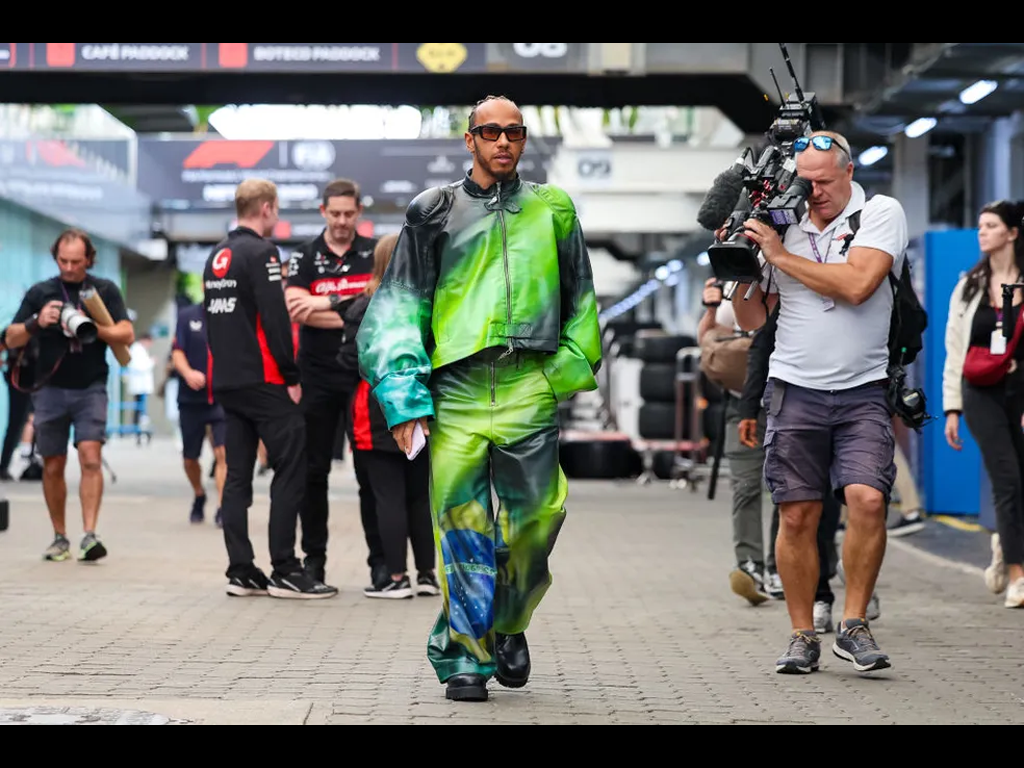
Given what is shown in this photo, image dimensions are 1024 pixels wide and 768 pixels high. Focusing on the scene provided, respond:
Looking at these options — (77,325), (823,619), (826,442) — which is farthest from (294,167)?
(826,442)

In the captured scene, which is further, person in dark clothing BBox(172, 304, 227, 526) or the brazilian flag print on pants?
person in dark clothing BBox(172, 304, 227, 526)

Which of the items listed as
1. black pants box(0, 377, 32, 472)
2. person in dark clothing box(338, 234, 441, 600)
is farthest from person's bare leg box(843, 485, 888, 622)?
black pants box(0, 377, 32, 472)

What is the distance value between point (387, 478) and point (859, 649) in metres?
3.38

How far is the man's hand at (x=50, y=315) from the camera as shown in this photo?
438 inches

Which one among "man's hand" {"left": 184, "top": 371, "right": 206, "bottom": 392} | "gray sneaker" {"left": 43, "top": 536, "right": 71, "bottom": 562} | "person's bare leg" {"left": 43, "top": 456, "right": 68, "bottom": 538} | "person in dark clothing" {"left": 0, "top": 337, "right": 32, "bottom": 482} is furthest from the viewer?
"person in dark clothing" {"left": 0, "top": 337, "right": 32, "bottom": 482}

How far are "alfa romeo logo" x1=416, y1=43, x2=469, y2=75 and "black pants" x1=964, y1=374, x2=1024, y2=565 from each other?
7.92 meters

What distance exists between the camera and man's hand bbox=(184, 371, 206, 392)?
47.1 feet

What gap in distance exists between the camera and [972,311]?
997cm

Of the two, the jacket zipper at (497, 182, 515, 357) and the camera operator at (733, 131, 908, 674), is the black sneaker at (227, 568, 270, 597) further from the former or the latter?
the jacket zipper at (497, 182, 515, 357)

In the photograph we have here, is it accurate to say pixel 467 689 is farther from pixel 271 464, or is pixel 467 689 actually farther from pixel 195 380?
pixel 195 380

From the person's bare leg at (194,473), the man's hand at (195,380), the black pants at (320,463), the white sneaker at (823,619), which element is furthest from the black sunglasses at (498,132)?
the person's bare leg at (194,473)

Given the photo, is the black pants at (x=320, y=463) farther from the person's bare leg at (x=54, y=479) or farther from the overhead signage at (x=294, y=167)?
the overhead signage at (x=294, y=167)

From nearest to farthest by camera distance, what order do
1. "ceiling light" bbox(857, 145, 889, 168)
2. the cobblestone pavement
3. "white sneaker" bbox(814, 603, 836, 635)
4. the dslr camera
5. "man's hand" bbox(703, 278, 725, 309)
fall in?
1. the cobblestone pavement
2. "white sneaker" bbox(814, 603, 836, 635)
3. "man's hand" bbox(703, 278, 725, 309)
4. the dslr camera
5. "ceiling light" bbox(857, 145, 889, 168)
